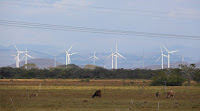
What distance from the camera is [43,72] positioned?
128 meters

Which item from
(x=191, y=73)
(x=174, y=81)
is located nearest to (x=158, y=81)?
(x=174, y=81)

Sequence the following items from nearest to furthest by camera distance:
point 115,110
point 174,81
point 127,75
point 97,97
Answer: point 115,110
point 97,97
point 174,81
point 127,75

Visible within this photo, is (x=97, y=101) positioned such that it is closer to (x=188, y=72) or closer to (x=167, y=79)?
(x=167, y=79)

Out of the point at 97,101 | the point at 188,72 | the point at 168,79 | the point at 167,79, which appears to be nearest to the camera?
the point at 97,101

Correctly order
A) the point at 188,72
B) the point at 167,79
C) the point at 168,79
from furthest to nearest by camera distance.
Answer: the point at 188,72 < the point at 168,79 < the point at 167,79

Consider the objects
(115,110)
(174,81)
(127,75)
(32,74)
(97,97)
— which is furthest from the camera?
(127,75)

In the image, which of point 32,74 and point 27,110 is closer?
point 27,110

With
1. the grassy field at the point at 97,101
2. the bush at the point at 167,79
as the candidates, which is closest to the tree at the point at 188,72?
the bush at the point at 167,79

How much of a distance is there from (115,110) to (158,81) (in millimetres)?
48012

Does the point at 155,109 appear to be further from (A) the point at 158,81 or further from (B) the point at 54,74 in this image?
(B) the point at 54,74

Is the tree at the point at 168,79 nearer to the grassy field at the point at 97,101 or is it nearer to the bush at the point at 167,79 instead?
the bush at the point at 167,79

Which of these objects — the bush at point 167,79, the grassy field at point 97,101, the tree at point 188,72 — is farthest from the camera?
the tree at point 188,72

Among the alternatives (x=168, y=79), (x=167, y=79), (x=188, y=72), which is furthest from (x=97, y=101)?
(x=188, y=72)

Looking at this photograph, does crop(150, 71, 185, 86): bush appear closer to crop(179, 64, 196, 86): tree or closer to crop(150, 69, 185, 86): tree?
crop(150, 69, 185, 86): tree
